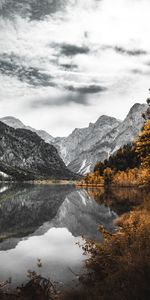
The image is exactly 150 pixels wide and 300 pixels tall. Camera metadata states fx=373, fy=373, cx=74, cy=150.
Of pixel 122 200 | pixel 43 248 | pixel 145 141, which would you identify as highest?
pixel 145 141

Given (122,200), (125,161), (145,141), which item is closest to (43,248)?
(145,141)

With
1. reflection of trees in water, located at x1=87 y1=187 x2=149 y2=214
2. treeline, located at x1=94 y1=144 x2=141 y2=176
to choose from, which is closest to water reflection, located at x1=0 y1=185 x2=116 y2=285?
reflection of trees in water, located at x1=87 y1=187 x2=149 y2=214

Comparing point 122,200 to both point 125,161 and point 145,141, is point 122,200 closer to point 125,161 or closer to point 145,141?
point 145,141

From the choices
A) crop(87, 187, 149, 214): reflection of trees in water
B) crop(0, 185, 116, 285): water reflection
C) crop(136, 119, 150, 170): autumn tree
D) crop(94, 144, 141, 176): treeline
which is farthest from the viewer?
crop(94, 144, 141, 176): treeline

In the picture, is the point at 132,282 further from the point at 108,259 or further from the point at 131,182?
the point at 131,182

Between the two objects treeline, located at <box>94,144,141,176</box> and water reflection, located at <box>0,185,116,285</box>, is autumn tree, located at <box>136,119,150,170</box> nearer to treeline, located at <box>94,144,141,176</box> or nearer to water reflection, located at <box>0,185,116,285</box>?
water reflection, located at <box>0,185,116,285</box>

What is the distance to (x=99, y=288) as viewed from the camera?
13.9 m

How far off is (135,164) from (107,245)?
528 ft

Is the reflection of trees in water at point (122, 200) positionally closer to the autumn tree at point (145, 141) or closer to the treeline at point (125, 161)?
the autumn tree at point (145, 141)

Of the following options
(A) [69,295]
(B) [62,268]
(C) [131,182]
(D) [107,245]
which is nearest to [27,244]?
(B) [62,268]

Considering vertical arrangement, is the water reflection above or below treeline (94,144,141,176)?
below

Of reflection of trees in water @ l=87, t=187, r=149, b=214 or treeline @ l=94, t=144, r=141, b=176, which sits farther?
treeline @ l=94, t=144, r=141, b=176

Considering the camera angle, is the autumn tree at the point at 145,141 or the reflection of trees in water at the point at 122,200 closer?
the autumn tree at the point at 145,141

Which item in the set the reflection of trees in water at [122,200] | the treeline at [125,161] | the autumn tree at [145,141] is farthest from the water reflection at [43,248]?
the treeline at [125,161]
